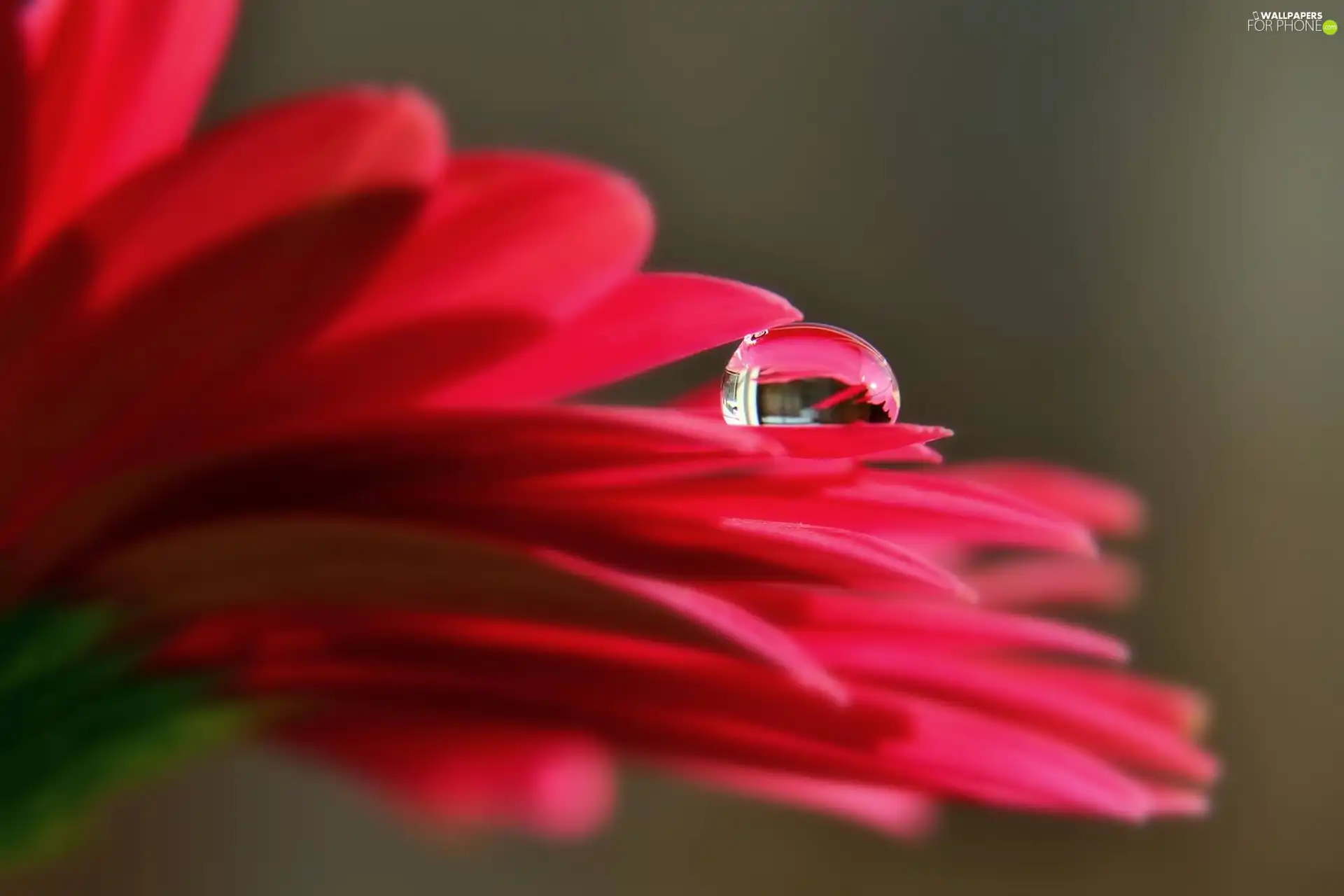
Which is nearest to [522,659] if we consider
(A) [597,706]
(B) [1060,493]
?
(A) [597,706]

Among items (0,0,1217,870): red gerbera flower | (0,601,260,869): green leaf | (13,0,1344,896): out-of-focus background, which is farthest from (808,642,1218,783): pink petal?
(13,0,1344,896): out-of-focus background

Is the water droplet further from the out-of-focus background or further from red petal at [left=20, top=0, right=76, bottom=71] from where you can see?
the out-of-focus background

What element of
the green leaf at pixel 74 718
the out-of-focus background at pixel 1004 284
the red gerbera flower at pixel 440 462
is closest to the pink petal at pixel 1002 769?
the red gerbera flower at pixel 440 462

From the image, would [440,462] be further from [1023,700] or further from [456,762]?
[456,762]

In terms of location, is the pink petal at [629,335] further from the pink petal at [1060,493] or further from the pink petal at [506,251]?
the pink petal at [1060,493]

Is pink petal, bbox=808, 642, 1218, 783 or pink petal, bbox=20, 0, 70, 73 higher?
pink petal, bbox=20, 0, 70, 73

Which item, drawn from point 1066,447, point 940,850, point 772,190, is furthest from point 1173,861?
point 772,190
